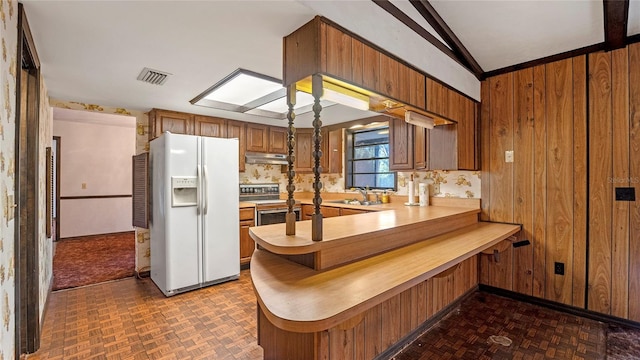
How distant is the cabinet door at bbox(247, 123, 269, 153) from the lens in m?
4.45

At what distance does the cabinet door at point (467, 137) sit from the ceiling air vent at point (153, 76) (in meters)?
2.80

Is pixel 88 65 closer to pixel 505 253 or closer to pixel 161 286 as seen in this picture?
pixel 161 286

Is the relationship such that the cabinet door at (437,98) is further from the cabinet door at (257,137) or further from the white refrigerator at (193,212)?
the cabinet door at (257,137)

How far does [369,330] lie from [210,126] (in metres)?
3.36

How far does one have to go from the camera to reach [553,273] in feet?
9.03

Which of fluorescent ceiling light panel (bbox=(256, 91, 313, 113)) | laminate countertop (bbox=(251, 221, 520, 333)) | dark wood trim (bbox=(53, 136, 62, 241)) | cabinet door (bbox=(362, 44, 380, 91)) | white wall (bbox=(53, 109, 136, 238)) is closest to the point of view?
laminate countertop (bbox=(251, 221, 520, 333))

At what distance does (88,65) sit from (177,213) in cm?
154

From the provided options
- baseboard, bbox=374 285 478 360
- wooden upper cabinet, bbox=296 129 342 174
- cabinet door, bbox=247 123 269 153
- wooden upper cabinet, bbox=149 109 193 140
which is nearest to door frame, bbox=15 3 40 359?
wooden upper cabinet, bbox=149 109 193 140

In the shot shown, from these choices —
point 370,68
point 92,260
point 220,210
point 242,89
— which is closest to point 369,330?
point 370,68

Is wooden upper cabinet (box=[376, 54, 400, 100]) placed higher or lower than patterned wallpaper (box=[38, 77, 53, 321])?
higher

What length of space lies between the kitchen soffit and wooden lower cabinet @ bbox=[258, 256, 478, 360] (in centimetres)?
199

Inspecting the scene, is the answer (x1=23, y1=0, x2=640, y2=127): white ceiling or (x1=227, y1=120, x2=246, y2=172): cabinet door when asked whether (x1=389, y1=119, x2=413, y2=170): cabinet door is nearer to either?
(x1=23, y1=0, x2=640, y2=127): white ceiling

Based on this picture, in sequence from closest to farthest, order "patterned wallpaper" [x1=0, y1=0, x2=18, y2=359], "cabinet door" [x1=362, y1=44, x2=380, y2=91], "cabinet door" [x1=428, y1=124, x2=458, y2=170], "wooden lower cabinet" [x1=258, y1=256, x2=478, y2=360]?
"patterned wallpaper" [x1=0, y1=0, x2=18, y2=359], "wooden lower cabinet" [x1=258, y1=256, x2=478, y2=360], "cabinet door" [x1=362, y1=44, x2=380, y2=91], "cabinet door" [x1=428, y1=124, x2=458, y2=170]

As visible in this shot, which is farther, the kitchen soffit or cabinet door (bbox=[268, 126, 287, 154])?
cabinet door (bbox=[268, 126, 287, 154])
